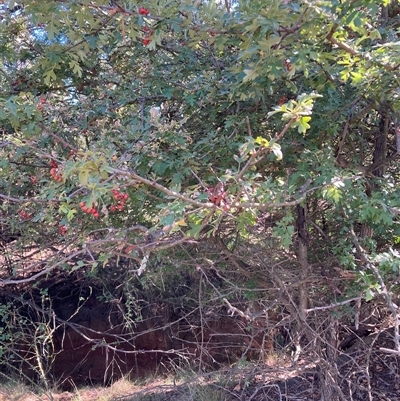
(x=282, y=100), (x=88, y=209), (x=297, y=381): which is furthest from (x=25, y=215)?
(x=297, y=381)

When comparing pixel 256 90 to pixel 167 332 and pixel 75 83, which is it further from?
pixel 167 332

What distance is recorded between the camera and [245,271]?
3957 millimetres

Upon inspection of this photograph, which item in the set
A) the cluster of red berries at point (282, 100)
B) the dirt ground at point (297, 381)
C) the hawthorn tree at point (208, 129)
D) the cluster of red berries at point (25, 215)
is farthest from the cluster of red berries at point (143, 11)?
the dirt ground at point (297, 381)

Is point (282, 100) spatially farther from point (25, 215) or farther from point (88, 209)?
point (25, 215)

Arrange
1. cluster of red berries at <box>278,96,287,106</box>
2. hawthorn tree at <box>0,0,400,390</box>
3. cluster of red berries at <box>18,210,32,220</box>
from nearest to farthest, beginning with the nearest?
hawthorn tree at <box>0,0,400,390</box> < cluster of red berries at <box>278,96,287,106</box> < cluster of red berries at <box>18,210,32,220</box>

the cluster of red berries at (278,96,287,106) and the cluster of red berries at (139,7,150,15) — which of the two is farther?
the cluster of red berries at (278,96,287,106)

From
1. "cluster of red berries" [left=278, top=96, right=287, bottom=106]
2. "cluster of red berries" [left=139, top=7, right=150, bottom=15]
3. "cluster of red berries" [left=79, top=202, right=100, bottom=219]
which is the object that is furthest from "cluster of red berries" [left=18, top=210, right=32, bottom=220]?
"cluster of red berries" [left=278, top=96, right=287, bottom=106]

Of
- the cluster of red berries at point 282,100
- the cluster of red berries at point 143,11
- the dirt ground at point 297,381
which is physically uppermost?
the cluster of red berries at point 143,11

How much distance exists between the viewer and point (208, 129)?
10.6ft

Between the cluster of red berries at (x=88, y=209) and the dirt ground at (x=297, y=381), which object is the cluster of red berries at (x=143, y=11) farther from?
the dirt ground at (x=297, y=381)

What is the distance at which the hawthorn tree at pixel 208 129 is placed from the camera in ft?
7.36

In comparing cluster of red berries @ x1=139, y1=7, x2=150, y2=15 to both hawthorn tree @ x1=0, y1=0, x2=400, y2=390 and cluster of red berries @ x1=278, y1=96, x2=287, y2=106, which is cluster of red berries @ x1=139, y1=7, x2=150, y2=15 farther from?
cluster of red berries @ x1=278, y1=96, x2=287, y2=106

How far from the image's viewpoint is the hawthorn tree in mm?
2244

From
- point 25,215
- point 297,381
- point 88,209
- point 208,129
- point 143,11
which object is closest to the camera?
point 88,209
